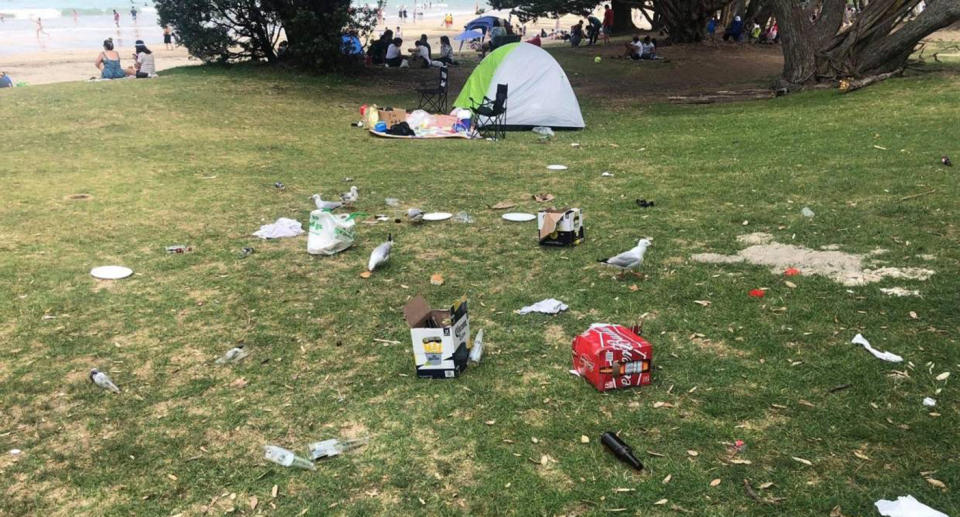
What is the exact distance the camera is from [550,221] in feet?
20.4

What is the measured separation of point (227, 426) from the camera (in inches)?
144

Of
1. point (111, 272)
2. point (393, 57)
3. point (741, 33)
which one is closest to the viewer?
point (111, 272)

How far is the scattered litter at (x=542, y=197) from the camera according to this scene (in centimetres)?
Answer: 784

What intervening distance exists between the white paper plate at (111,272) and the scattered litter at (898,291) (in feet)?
19.4

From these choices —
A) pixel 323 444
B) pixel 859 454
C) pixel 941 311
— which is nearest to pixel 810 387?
pixel 859 454

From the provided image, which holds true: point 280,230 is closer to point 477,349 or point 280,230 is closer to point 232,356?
point 232,356

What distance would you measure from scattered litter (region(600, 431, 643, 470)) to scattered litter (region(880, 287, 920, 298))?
9.00ft

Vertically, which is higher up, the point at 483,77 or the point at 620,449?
the point at 483,77

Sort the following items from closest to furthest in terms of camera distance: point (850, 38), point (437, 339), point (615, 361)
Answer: point (615, 361) < point (437, 339) < point (850, 38)

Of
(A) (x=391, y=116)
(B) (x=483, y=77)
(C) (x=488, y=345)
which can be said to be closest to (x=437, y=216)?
(C) (x=488, y=345)

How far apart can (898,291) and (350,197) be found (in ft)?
18.3

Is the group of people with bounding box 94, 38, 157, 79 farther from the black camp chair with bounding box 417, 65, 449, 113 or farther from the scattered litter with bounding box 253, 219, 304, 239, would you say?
the scattered litter with bounding box 253, 219, 304, 239

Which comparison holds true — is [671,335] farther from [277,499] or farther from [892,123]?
[892,123]

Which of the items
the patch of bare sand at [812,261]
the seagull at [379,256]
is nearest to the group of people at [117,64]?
the seagull at [379,256]
